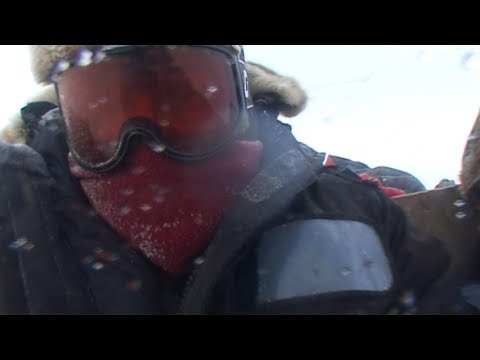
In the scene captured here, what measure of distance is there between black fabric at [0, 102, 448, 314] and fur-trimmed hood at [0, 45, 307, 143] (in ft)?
0.65

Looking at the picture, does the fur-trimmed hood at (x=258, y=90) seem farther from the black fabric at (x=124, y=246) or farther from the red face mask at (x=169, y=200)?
the red face mask at (x=169, y=200)

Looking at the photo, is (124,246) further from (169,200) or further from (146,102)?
(146,102)

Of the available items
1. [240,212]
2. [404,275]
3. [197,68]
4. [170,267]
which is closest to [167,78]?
[197,68]

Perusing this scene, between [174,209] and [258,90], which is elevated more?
[258,90]

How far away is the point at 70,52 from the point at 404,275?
1483 mm

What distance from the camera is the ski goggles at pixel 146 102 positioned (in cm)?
187

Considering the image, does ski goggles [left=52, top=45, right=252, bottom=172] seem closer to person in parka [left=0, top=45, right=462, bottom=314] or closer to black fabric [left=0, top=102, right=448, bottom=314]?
person in parka [left=0, top=45, right=462, bottom=314]

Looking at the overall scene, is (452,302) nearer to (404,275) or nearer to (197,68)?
(404,275)

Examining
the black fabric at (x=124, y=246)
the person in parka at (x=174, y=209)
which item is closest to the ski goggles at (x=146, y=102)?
the person in parka at (x=174, y=209)

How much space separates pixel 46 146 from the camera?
2.04 metres

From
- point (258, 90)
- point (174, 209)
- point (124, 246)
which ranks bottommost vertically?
point (124, 246)

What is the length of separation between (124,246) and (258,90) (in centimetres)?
96

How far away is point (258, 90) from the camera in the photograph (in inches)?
94.6

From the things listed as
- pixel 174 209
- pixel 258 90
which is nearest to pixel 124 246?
pixel 174 209
